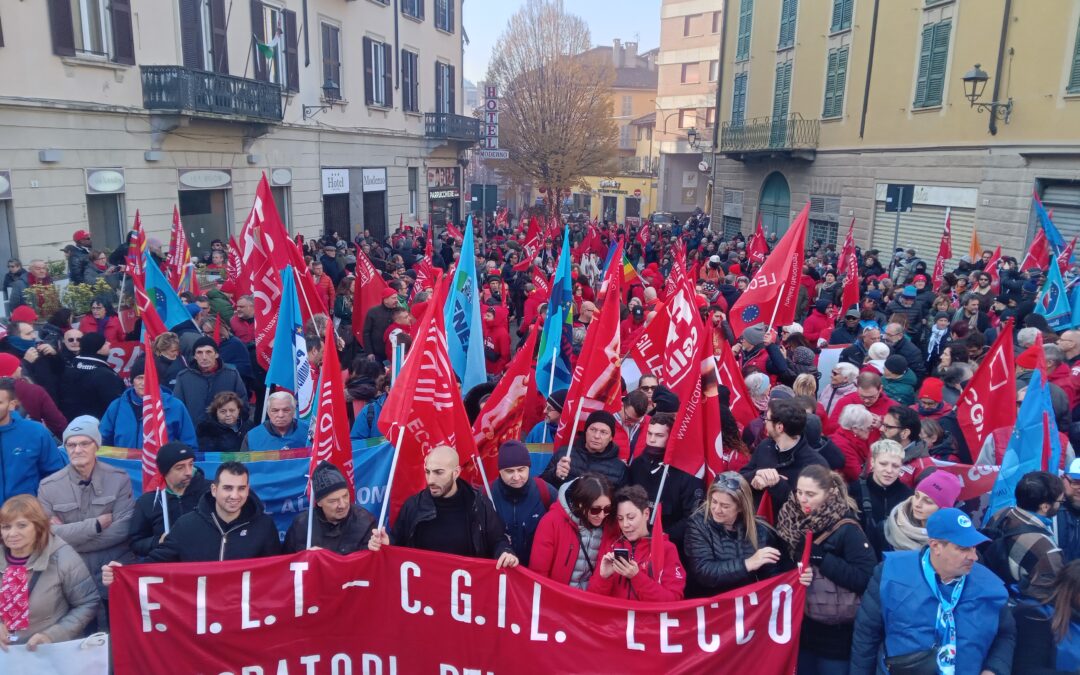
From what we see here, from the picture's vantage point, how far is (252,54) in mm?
19828

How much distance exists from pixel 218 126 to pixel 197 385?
13.9 metres

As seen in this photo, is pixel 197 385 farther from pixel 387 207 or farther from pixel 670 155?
pixel 670 155

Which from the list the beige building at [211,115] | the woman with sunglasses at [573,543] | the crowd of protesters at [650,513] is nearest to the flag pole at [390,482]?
the crowd of protesters at [650,513]

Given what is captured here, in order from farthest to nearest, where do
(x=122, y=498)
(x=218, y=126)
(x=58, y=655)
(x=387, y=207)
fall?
(x=387, y=207) < (x=218, y=126) < (x=122, y=498) < (x=58, y=655)

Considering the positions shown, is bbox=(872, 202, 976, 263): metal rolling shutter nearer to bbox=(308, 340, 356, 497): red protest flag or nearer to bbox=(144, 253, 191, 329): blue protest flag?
bbox=(144, 253, 191, 329): blue protest flag

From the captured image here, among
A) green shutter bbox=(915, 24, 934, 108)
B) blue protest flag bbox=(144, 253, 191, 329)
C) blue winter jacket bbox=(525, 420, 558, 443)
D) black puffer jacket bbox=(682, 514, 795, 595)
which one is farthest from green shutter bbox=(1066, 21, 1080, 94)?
blue protest flag bbox=(144, 253, 191, 329)

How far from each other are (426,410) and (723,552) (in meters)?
1.88

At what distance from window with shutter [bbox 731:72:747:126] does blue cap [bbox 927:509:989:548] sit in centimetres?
2939

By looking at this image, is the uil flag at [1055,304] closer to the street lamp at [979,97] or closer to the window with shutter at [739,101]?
the street lamp at [979,97]

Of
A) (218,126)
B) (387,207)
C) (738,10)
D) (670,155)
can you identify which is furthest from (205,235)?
(670,155)

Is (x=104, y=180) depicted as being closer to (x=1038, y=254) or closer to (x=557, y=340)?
(x=557, y=340)

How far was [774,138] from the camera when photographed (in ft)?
88.9

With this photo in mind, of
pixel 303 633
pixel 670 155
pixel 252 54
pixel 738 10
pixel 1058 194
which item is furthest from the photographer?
pixel 670 155

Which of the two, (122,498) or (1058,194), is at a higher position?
(1058,194)
